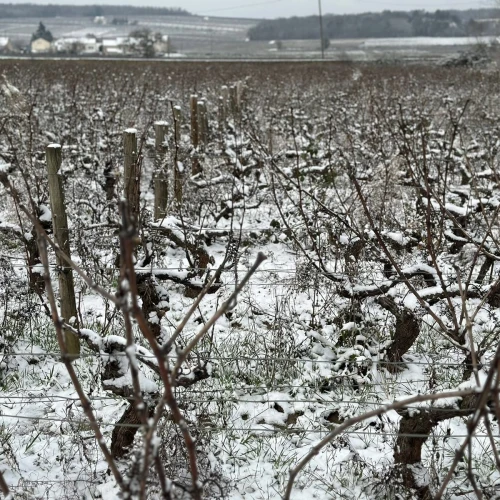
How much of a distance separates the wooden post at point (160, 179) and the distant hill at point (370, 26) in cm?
12344

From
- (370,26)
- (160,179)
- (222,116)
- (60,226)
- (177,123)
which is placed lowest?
(60,226)

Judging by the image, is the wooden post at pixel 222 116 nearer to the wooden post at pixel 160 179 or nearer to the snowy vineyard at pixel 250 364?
the wooden post at pixel 160 179

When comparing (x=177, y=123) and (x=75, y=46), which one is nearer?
(x=177, y=123)

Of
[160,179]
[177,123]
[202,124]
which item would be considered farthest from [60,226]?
[202,124]

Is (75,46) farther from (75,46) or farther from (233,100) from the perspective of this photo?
(233,100)

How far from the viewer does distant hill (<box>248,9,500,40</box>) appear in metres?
123

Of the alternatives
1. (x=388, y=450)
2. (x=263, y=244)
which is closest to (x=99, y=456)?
(x=388, y=450)

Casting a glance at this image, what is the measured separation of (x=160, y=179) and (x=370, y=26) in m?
144

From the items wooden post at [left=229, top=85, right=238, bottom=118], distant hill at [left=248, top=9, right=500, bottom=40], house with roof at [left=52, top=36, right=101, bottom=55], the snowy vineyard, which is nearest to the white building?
house with roof at [left=52, top=36, right=101, bottom=55]

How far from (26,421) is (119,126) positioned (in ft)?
24.9

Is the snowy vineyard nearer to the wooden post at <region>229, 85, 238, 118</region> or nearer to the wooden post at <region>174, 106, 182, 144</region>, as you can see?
the wooden post at <region>174, 106, 182, 144</region>

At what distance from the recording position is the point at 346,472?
3.19m

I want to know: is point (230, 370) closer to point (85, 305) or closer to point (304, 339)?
point (304, 339)

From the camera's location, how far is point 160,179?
616 centimetres
